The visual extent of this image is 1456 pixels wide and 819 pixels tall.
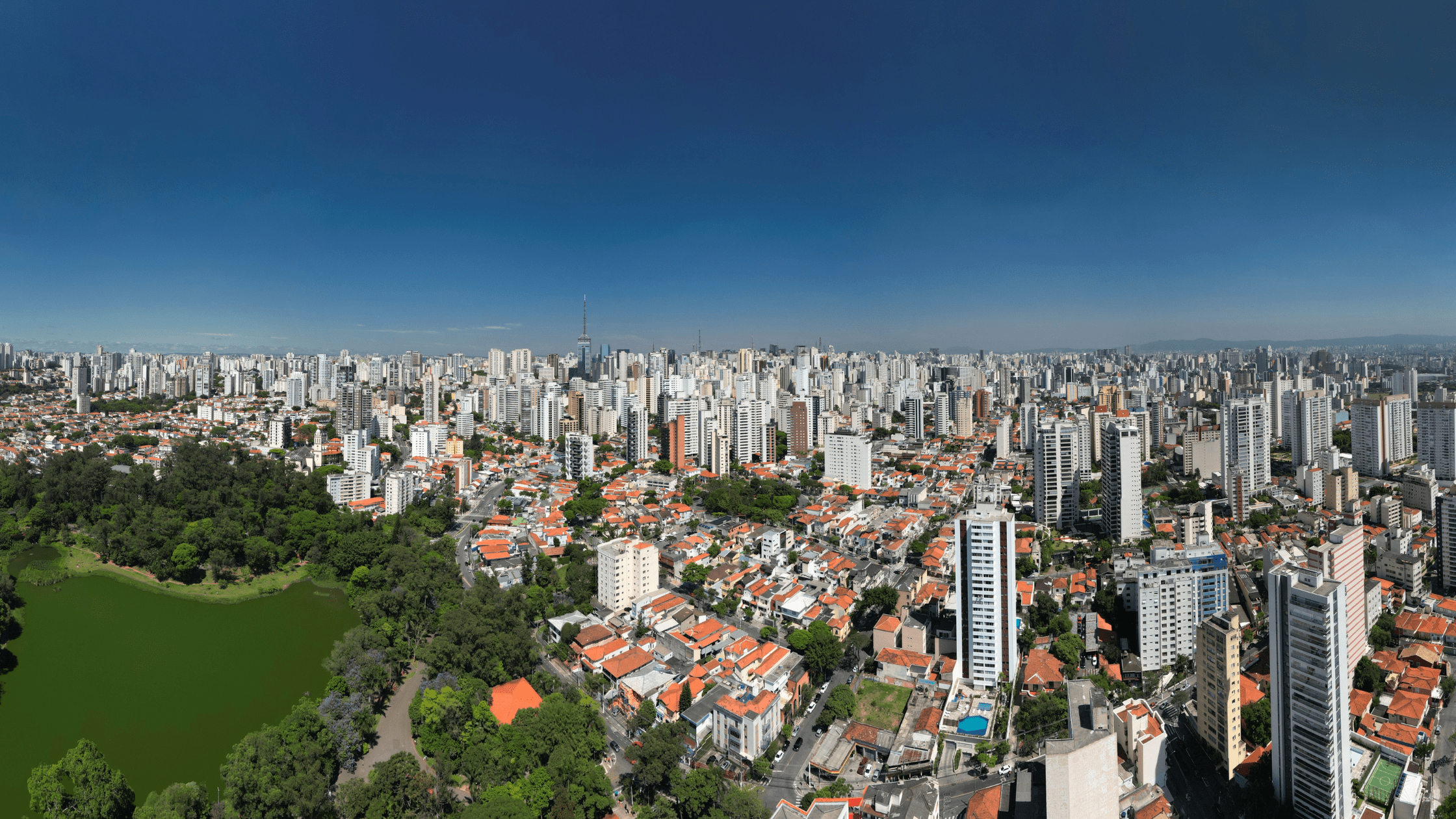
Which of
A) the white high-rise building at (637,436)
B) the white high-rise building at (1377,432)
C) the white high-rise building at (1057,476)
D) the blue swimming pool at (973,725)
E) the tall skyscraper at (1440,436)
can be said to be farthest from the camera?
the white high-rise building at (637,436)

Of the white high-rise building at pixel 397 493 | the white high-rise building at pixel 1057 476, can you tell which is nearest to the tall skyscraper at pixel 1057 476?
the white high-rise building at pixel 1057 476

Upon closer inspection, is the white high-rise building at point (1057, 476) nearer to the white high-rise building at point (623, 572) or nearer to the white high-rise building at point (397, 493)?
the white high-rise building at point (623, 572)

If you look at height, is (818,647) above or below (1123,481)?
below

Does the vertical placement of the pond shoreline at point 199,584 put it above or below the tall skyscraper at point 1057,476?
below

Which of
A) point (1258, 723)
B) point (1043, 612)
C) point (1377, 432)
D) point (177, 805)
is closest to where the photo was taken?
point (177, 805)

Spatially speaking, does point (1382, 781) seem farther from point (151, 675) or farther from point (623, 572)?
point (151, 675)

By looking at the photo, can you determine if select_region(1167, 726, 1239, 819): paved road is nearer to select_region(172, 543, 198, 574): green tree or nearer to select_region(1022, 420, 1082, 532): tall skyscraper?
select_region(1022, 420, 1082, 532): tall skyscraper

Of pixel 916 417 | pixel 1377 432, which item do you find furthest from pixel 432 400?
pixel 1377 432
